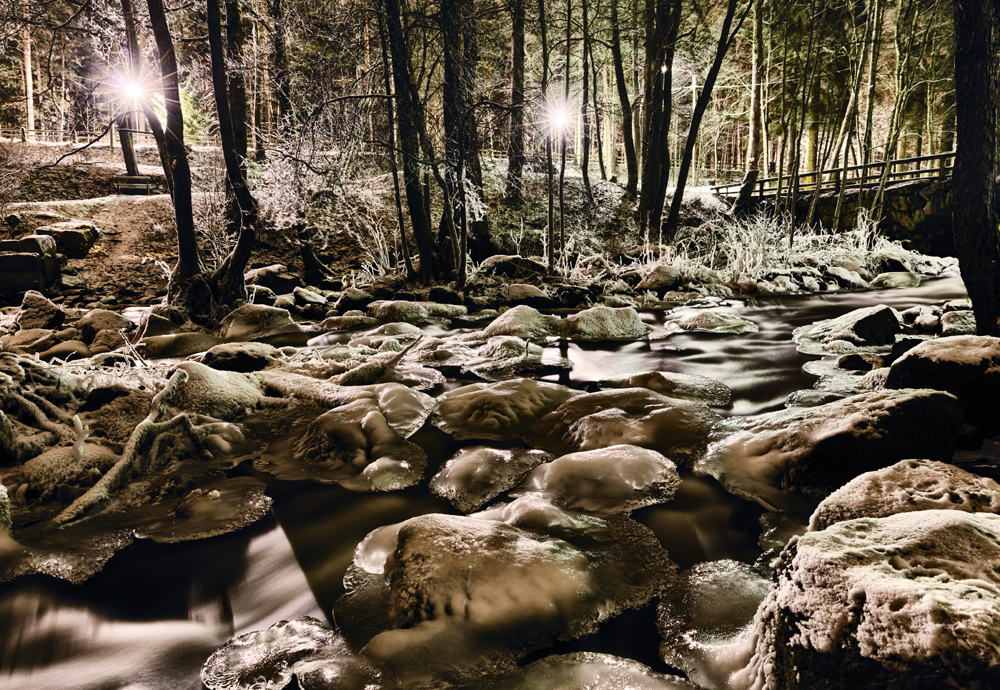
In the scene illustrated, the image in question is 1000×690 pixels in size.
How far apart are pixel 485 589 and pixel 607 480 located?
0.98 meters

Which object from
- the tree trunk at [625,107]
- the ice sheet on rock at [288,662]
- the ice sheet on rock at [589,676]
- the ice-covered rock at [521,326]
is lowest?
the ice sheet on rock at [288,662]

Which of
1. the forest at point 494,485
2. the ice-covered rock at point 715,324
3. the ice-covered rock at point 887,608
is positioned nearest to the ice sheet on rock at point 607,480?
the forest at point 494,485

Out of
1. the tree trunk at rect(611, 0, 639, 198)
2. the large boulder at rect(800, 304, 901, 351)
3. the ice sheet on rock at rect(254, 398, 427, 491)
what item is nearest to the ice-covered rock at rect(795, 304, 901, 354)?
the large boulder at rect(800, 304, 901, 351)

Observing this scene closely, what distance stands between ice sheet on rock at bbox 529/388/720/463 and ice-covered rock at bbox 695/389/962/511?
0.34 metres

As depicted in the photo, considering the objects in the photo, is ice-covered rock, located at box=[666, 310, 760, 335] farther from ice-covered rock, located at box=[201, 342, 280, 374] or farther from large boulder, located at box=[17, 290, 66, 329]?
large boulder, located at box=[17, 290, 66, 329]

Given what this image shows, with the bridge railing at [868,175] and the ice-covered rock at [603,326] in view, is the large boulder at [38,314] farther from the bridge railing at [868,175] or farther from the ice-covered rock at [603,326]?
the bridge railing at [868,175]

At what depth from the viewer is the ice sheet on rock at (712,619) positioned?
1473 mm

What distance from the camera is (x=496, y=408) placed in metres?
3.49

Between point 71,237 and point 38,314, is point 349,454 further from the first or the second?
point 71,237

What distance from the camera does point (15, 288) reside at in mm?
10836

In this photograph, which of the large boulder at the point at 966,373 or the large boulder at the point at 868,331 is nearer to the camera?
the large boulder at the point at 966,373

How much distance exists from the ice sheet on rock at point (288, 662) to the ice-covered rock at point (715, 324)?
18.7 feet

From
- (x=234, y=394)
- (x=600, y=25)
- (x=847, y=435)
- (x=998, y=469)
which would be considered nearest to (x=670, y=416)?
(x=847, y=435)

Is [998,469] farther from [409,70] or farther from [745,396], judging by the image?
[409,70]
